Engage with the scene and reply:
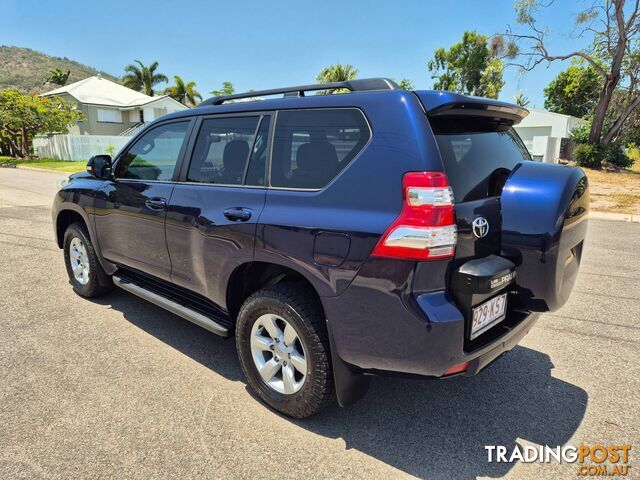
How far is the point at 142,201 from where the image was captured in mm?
3600

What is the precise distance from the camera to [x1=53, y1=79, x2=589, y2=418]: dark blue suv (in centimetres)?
213

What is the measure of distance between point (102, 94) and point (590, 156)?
124 feet

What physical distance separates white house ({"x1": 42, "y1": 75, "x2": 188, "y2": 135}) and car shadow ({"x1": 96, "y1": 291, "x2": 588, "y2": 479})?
117ft

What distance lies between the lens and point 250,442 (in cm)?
248

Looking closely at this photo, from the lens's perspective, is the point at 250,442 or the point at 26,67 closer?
the point at 250,442

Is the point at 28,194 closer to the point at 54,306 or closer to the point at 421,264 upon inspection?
the point at 54,306

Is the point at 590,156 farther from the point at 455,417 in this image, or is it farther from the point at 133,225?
the point at 133,225

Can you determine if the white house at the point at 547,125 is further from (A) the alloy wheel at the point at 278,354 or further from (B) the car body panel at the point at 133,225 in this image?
(A) the alloy wheel at the point at 278,354

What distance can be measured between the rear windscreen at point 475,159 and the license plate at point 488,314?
57cm

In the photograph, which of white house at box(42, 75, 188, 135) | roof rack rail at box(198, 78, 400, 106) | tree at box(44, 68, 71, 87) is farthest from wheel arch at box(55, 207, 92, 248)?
tree at box(44, 68, 71, 87)

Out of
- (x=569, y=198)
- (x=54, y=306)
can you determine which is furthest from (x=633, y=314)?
(x=54, y=306)

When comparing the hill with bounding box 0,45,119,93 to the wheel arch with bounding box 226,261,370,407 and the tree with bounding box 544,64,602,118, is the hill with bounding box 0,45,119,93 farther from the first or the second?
the wheel arch with bounding box 226,261,370,407

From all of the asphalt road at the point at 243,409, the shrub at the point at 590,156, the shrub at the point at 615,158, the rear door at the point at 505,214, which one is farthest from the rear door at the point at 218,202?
the shrub at the point at 615,158

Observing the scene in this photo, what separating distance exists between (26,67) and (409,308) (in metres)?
175
